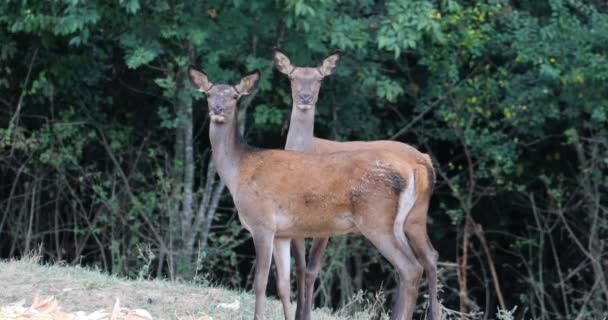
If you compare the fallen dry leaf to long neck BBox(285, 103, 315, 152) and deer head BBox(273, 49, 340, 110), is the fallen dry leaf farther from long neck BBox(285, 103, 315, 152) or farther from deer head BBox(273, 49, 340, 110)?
deer head BBox(273, 49, 340, 110)

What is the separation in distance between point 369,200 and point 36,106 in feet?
28.6

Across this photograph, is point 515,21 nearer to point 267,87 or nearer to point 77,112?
point 267,87

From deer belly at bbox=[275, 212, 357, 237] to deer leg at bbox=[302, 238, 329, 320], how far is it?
2.63 feet

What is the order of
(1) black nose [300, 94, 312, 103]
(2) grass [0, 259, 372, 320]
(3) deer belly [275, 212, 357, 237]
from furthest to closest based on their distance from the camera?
1. (1) black nose [300, 94, 312, 103]
2. (2) grass [0, 259, 372, 320]
3. (3) deer belly [275, 212, 357, 237]

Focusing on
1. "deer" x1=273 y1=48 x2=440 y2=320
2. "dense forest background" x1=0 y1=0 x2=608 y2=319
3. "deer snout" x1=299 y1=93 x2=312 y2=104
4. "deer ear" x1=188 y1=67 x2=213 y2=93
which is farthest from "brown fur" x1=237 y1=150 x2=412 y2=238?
"dense forest background" x1=0 y1=0 x2=608 y2=319

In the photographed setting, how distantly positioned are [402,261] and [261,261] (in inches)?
36.4

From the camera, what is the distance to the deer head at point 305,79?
31.9ft

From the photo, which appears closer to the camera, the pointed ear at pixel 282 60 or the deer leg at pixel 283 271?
the deer leg at pixel 283 271

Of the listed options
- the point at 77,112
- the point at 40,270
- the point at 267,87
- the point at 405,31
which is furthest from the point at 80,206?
the point at 40,270

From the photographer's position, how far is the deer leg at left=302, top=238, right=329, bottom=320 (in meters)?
8.43

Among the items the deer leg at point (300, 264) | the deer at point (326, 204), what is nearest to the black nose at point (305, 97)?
the deer leg at point (300, 264)

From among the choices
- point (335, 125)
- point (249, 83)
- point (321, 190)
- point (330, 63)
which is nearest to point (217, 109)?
point (249, 83)

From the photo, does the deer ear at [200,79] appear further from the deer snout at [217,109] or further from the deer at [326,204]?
the deer at [326,204]

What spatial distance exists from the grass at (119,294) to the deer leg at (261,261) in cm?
26
